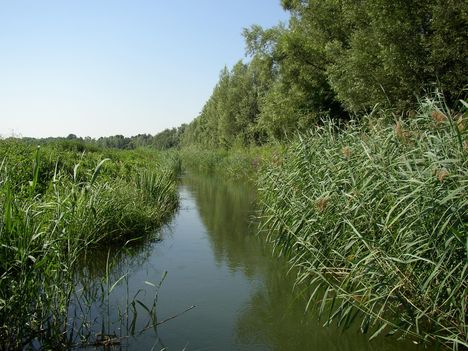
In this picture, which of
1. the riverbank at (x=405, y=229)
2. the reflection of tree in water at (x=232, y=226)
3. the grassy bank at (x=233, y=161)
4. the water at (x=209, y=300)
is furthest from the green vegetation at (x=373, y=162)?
the reflection of tree in water at (x=232, y=226)

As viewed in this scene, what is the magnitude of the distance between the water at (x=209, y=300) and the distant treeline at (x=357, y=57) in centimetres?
241

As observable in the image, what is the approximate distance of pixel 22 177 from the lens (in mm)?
7184

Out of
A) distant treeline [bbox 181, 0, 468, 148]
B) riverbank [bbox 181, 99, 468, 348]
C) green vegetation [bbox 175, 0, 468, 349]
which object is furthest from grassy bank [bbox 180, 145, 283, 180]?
riverbank [bbox 181, 99, 468, 348]

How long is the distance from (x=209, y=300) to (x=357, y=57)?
879 cm

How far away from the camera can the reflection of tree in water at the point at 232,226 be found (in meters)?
6.88

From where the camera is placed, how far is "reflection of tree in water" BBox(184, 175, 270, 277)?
6.88 m

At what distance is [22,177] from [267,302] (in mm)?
4696

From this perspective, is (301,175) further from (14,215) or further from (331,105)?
(331,105)

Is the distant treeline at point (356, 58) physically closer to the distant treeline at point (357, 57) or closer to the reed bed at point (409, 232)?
the distant treeline at point (357, 57)

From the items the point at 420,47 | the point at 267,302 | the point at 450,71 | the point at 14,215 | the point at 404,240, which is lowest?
the point at 267,302

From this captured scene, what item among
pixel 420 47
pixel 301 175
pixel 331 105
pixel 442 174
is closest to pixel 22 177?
pixel 301 175

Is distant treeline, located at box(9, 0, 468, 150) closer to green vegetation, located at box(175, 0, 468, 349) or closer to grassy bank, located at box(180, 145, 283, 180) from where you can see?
green vegetation, located at box(175, 0, 468, 349)

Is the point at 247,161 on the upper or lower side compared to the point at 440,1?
lower

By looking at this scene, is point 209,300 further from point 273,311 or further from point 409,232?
point 409,232
